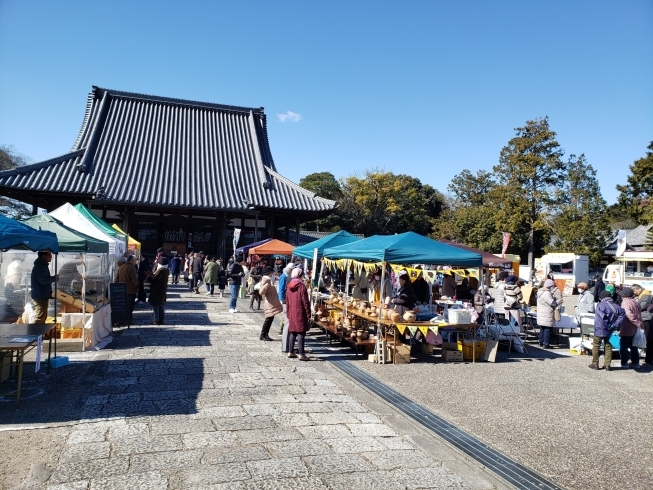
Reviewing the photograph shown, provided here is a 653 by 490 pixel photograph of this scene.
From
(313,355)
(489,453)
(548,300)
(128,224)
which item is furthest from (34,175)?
(489,453)

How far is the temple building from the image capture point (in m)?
21.0

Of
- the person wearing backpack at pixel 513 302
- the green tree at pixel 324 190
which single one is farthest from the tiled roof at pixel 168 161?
the green tree at pixel 324 190

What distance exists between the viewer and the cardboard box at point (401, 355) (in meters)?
8.22

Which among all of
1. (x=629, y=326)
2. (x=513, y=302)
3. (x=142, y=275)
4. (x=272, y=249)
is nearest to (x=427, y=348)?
(x=513, y=302)

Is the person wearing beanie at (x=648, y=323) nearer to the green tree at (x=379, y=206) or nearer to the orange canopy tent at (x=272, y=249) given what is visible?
the orange canopy tent at (x=272, y=249)

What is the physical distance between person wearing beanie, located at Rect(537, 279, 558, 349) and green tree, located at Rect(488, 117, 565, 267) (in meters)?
24.7

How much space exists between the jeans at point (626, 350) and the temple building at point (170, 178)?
Result: 15.3 metres

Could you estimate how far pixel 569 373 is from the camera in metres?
8.02

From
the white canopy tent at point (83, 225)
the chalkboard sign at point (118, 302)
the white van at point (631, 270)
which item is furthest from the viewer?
the white van at point (631, 270)

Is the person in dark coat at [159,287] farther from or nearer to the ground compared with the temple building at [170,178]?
nearer to the ground

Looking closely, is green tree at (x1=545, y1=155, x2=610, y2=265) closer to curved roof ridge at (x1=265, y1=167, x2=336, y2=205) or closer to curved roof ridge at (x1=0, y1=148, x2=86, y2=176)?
curved roof ridge at (x1=265, y1=167, x2=336, y2=205)

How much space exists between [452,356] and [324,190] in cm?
4102

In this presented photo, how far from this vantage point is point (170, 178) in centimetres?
2323

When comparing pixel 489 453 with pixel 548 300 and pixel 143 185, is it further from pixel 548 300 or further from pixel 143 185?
pixel 143 185
